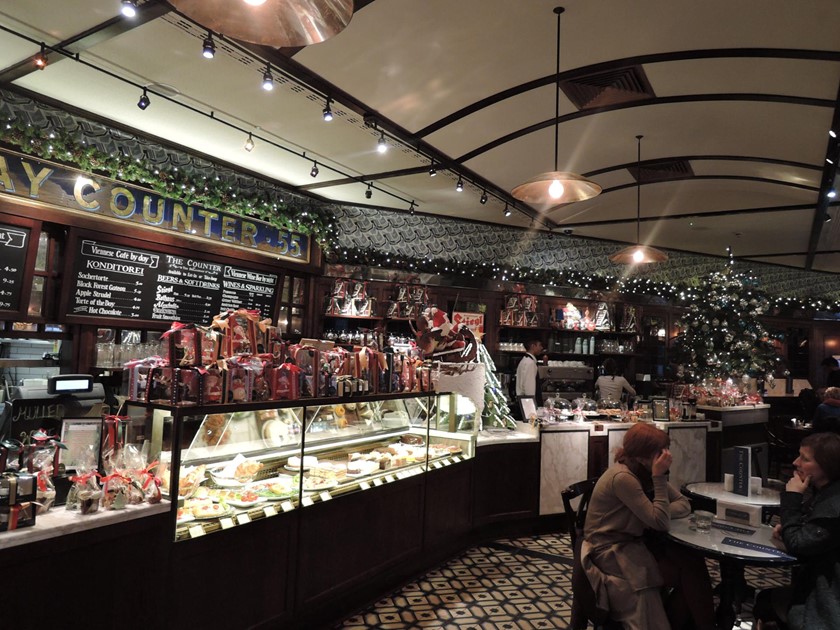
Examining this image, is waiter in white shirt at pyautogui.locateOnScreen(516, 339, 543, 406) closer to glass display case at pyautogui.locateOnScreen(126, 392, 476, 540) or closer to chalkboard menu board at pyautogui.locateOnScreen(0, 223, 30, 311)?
glass display case at pyautogui.locateOnScreen(126, 392, 476, 540)

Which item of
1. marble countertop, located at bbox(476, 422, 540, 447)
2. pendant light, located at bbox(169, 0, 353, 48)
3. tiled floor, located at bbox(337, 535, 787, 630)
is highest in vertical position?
pendant light, located at bbox(169, 0, 353, 48)

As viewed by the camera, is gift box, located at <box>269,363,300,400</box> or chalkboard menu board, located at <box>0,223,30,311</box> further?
chalkboard menu board, located at <box>0,223,30,311</box>

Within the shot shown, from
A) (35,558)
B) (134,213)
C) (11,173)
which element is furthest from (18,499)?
→ (134,213)

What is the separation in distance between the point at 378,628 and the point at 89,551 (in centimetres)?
199

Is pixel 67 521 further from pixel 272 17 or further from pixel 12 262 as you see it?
pixel 12 262

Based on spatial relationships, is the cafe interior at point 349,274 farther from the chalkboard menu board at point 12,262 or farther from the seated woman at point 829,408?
the seated woman at point 829,408

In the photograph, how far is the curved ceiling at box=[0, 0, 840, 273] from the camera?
147 inches

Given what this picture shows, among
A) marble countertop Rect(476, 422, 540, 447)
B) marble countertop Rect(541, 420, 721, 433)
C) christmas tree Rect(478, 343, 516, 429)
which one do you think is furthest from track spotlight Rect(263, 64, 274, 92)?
marble countertop Rect(541, 420, 721, 433)

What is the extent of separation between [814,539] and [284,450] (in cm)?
284

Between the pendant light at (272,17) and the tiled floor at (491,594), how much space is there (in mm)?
3424

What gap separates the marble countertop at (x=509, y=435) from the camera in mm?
5406

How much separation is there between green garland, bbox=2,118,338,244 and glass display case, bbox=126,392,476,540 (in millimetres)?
3276

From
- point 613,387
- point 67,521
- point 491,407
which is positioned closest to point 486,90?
point 491,407

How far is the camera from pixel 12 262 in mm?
4879
